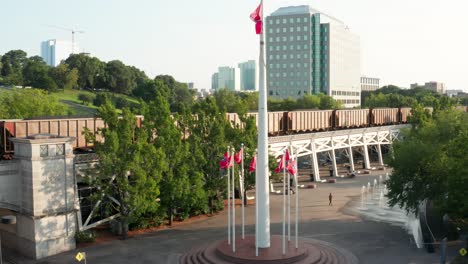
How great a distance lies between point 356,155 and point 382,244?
52.6 meters

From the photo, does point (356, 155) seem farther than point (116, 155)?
Yes

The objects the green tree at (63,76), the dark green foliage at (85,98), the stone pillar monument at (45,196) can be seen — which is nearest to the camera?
the stone pillar monument at (45,196)

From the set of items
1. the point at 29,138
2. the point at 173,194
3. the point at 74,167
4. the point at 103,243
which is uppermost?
the point at 29,138

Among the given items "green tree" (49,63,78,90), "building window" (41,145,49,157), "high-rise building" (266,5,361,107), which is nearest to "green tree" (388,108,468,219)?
"building window" (41,145,49,157)

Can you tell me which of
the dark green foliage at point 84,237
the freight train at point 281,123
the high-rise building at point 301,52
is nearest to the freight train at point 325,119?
the freight train at point 281,123

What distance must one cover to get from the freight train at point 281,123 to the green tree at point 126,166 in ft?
5.61

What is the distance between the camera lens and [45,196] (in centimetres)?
2619

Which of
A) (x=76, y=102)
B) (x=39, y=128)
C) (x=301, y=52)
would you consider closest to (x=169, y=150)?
(x=39, y=128)

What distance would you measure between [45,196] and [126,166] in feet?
15.9

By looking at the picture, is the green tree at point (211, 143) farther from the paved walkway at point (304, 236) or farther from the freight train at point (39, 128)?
the freight train at point (39, 128)

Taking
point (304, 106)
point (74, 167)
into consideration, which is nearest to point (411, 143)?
point (74, 167)

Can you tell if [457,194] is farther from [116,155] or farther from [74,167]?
[74,167]

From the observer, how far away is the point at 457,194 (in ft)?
81.8

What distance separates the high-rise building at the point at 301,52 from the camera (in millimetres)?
137625
